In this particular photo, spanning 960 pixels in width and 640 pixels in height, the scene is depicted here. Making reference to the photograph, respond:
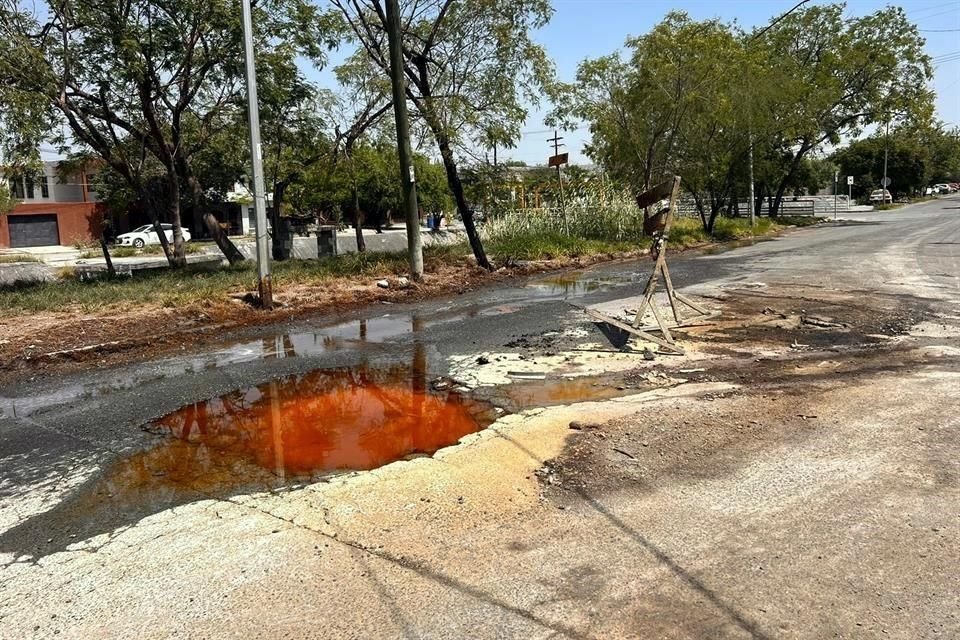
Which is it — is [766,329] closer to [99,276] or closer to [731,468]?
[731,468]

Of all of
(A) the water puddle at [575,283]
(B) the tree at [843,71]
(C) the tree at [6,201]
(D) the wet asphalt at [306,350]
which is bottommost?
(D) the wet asphalt at [306,350]

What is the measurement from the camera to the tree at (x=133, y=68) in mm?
12016

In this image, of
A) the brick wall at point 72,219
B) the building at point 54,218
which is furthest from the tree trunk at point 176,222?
the brick wall at point 72,219

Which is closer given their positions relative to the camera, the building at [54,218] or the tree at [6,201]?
the tree at [6,201]

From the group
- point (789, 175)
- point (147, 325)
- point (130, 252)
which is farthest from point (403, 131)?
point (789, 175)

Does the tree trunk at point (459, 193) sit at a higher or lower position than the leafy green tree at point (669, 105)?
lower

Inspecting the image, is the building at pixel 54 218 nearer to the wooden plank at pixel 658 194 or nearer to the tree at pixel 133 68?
the tree at pixel 133 68

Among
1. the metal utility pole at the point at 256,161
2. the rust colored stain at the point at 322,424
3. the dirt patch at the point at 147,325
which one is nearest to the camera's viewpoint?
the rust colored stain at the point at 322,424

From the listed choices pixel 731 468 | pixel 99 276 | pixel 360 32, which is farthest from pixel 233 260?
pixel 731 468

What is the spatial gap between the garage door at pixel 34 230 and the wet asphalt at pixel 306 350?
46.1 m

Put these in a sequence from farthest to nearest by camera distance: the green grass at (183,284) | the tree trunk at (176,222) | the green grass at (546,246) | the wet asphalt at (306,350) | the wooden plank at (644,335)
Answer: the green grass at (546,246)
the tree trunk at (176,222)
the green grass at (183,284)
the wooden plank at (644,335)
the wet asphalt at (306,350)

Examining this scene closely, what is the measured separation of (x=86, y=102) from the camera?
14773 mm

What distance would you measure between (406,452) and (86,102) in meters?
13.5

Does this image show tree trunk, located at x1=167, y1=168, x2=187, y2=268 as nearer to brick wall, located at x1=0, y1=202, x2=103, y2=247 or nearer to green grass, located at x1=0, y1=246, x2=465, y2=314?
green grass, located at x1=0, y1=246, x2=465, y2=314
